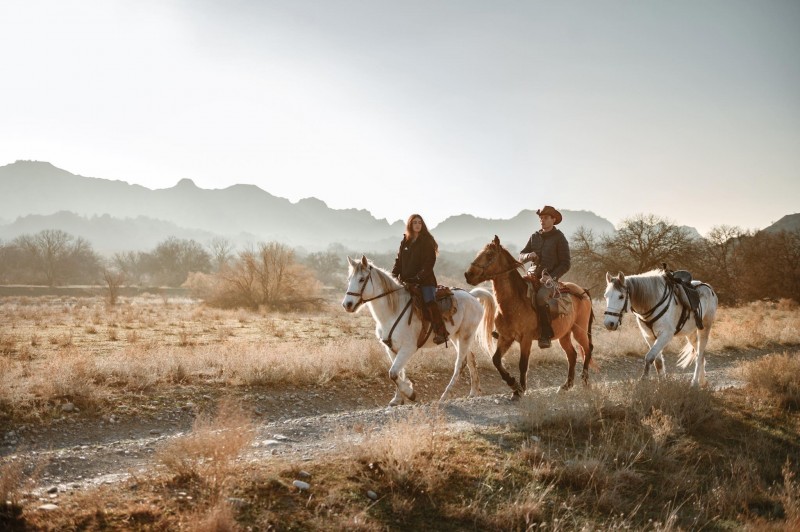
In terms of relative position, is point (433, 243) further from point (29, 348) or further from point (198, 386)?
point (29, 348)

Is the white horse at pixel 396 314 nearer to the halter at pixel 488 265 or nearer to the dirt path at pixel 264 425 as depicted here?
the dirt path at pixel 264 425

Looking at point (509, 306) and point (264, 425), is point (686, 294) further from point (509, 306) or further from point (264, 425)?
point (264, 425)

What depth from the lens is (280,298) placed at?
38000mm

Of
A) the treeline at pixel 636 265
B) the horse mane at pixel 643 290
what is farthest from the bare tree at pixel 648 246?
the horse mane at pixel 643 290

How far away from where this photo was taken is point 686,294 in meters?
9.73

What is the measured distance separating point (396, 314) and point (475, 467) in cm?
343

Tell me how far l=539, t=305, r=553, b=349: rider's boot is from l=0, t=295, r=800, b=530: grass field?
1401 mm

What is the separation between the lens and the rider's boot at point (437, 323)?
819cm

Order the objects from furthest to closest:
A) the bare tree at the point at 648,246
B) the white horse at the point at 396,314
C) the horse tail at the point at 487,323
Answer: the bare tree at the point at 648,246, the horse tail at the point at 487,323, the white horse at the point at 396,314

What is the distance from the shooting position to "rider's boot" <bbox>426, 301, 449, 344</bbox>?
8.19 metres

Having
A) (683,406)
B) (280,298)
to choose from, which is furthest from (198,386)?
(280,298)

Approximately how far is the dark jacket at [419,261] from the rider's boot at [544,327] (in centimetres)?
227

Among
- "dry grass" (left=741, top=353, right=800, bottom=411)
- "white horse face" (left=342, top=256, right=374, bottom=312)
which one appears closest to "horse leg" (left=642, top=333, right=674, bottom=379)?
"dry grass" (left=741, top=353, right=800, bottom=411)

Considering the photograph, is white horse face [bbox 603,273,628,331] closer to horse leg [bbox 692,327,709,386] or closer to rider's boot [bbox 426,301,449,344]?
horse leg [bbox 692,327,709,386]
